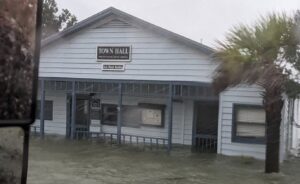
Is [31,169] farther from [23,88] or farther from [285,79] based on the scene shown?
[23,88]

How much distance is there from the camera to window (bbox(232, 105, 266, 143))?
17.2m

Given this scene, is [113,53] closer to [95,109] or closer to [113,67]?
[113,67]

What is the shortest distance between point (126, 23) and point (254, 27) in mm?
8075

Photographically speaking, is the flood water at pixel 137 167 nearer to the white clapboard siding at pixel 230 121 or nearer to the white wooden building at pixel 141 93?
the white clapboard siding at pixel 230 121

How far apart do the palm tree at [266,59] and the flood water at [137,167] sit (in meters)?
1.56

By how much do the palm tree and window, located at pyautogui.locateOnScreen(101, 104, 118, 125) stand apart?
8650 millimetres

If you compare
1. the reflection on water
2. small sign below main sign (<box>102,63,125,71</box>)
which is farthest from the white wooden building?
the reflection on water

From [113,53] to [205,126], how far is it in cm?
445

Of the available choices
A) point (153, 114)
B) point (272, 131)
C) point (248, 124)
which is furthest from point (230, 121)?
point (272, 131)

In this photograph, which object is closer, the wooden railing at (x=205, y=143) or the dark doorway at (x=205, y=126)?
the wooden railing at (x=205, y=143)

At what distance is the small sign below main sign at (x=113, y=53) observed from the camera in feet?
65.0

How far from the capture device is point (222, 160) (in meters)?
16.3

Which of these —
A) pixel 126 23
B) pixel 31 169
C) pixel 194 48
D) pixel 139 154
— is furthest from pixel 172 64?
pixel 31 169

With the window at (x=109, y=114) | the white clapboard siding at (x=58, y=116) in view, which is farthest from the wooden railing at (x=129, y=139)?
the white clapboard siding at (x=58, y=116)
